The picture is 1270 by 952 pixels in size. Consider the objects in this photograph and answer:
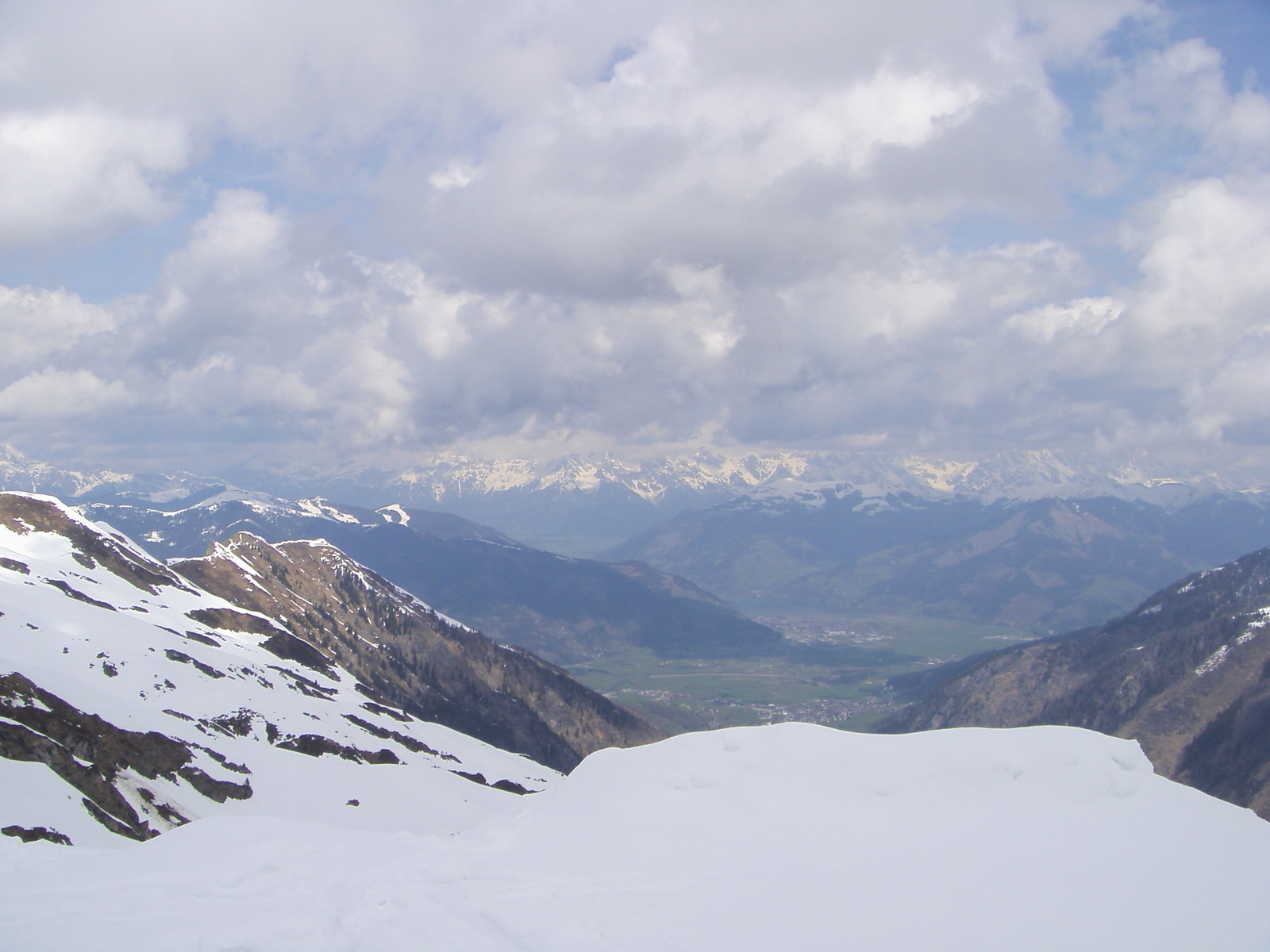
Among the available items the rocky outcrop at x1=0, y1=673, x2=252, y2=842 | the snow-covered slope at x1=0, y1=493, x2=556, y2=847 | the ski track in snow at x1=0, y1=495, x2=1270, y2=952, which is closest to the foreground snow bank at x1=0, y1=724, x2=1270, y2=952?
the ski track in snow at x1=0, y1=495, x2=1270, y2=952

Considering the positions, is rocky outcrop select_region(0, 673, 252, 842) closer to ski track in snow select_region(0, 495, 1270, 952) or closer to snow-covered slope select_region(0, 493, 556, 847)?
snow-covered slope select_region(0, 493, 556, 847)

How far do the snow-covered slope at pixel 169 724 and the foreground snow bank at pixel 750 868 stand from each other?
11.2m

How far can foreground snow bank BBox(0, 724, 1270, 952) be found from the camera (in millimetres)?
21328

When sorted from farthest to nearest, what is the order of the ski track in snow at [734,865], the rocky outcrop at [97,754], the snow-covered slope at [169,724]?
the snow-covered slope at [169,724] → the rocky outcrop at [97,754] → the ski track in snow at [734,865]

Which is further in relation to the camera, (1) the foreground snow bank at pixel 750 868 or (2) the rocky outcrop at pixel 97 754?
(2) the rocky outcrop at pixel 97 754

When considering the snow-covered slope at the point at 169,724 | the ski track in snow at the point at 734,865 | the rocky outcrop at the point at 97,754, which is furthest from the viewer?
the snow-covered slope at the point at 169,724

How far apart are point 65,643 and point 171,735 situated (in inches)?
979

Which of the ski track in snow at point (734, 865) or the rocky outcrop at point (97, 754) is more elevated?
the ski track in snow at point (734, 865)

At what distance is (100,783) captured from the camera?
49875 millimetres

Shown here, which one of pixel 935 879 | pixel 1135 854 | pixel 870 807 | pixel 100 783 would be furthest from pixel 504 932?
pixel 100 783

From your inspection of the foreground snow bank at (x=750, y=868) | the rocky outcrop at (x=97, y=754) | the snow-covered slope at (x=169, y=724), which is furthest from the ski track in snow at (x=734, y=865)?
the snow-covered slope at (x=169, y=724)

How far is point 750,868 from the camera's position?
85.8 feet

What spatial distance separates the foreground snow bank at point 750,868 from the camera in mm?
21328

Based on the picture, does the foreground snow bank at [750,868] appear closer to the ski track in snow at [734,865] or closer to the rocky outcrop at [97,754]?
the ski track in snow at [734,865]
